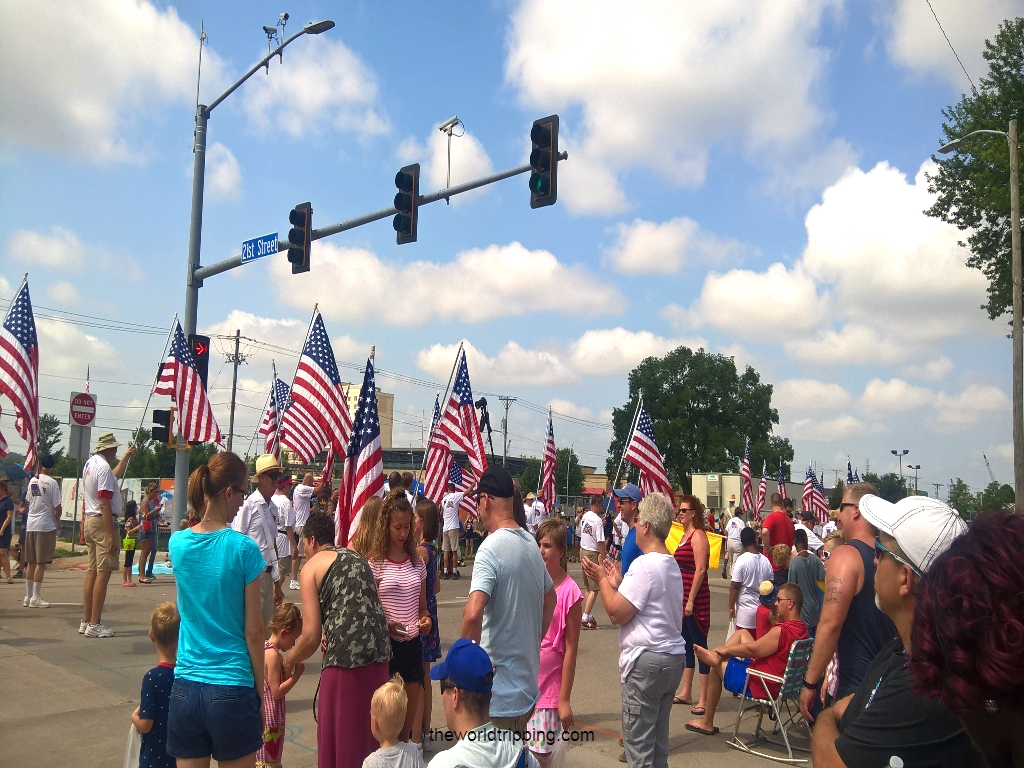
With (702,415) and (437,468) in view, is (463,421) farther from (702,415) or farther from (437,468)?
(702,415)

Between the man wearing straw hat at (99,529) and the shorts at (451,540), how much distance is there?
8.55m

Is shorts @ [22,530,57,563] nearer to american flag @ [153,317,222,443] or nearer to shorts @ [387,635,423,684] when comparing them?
american flag @ [153,317,222,443]

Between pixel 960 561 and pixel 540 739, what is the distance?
3.22m

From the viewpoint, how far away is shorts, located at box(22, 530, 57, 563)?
38.0 feet

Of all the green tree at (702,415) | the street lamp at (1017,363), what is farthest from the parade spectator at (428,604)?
the green tree at (702,415)

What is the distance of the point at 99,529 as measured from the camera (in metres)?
9.69

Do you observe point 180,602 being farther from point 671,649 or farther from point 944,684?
point 944,684

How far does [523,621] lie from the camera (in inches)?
164

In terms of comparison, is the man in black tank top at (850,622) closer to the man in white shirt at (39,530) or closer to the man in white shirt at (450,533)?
the man in white shirt at (39,530)

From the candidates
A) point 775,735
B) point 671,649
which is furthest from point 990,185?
point 671,649

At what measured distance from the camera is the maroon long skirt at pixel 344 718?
14.2 feet

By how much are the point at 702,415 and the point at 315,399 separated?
60434mm

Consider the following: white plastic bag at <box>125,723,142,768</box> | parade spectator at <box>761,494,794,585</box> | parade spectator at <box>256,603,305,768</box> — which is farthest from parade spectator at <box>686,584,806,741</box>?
parade spectator at <box>761,494,794,585</box>

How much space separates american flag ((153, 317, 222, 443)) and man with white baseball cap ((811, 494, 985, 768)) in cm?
1179
